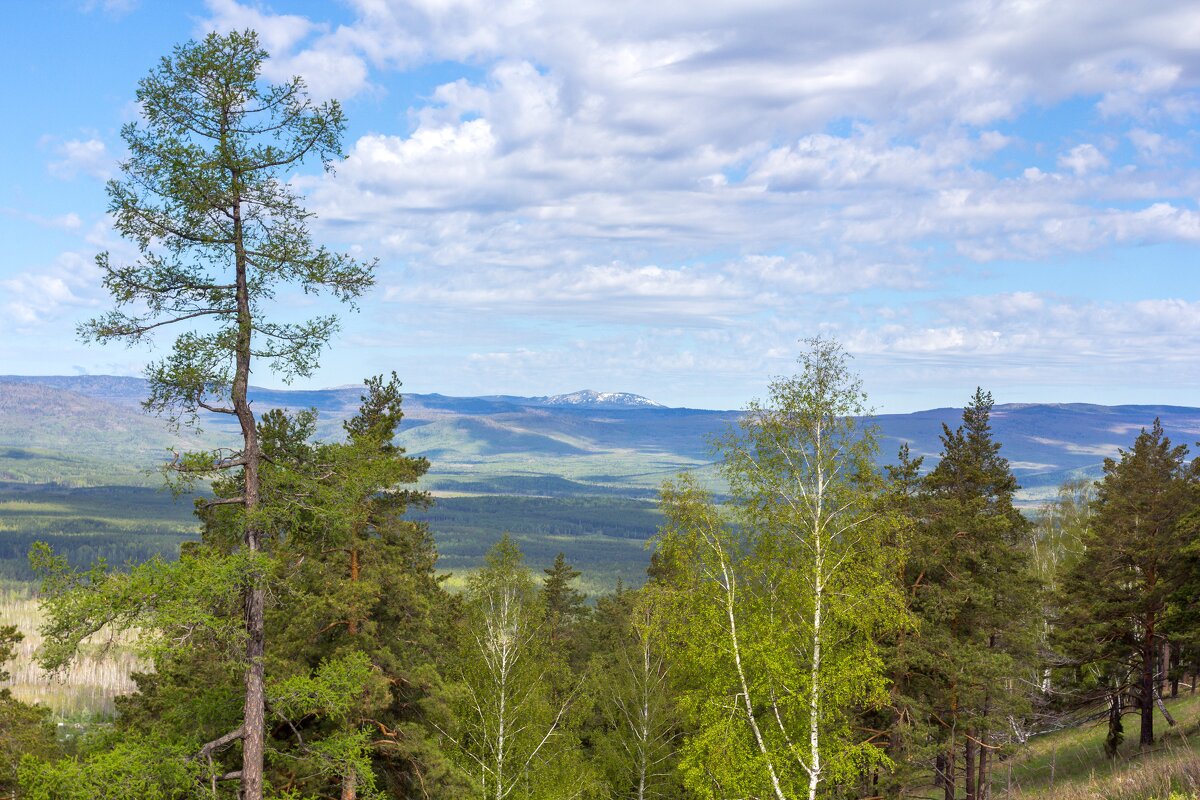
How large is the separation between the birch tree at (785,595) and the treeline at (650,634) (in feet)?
Result: 0.26

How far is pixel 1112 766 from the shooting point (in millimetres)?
32562

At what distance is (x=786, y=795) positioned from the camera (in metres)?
20.1

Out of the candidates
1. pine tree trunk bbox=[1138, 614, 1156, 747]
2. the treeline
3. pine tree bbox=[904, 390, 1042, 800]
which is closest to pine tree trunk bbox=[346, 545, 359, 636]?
the treeline

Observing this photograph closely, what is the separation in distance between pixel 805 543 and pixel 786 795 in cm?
598

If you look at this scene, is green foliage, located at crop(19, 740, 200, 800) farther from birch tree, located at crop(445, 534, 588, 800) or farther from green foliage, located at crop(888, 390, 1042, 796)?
green foliage, located at crop(888, 390, 1042, 796)

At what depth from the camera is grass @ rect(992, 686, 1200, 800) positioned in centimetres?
1678

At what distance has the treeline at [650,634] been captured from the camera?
45.7 ft

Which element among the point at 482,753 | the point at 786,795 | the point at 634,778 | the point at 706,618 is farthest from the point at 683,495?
the point at 634,778

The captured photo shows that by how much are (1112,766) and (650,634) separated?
2132cm

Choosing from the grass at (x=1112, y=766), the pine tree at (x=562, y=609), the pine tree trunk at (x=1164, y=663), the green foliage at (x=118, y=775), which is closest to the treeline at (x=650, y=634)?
the green foliage at (x=118, y=775)

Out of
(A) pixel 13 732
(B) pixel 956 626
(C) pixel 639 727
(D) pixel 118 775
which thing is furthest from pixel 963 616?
(A) pixel 13 732

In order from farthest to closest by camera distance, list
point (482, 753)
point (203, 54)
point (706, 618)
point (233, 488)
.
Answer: point (482, 753)
point (706, 618)
point (233, 488)
point (203, 54)

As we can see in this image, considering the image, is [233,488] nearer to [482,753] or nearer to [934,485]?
[482,753]

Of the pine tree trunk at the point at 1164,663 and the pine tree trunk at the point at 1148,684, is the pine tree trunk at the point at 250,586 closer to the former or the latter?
the pine tree trunk at the point at 1148,684
